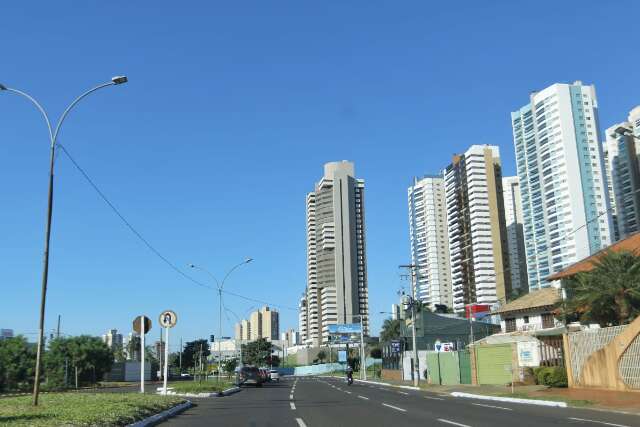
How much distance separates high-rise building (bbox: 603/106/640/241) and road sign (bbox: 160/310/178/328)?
5218 inches

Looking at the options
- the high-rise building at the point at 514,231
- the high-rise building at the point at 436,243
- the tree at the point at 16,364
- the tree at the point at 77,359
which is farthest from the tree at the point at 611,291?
the high-rise building at the point at 436,243

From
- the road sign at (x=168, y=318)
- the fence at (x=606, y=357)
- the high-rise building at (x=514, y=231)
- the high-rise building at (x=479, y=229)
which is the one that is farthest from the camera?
the high-rise building at (x=514, y=231)

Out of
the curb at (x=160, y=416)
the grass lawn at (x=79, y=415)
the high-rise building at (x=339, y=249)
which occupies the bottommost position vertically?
the curb at (x=160, y=416)

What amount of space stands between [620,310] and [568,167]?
116 metres

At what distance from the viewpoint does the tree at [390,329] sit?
388ft

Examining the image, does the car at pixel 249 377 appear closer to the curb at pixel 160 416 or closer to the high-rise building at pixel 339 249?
the curb at pixel 160 416

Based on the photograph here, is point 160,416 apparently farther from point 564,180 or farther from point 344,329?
point 564,180

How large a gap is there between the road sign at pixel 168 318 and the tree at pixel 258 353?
114 metres

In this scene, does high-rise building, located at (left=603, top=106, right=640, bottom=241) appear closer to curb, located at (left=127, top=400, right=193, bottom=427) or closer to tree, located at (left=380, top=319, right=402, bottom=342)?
tree, located at (left=380, top=319, right=402, bottom=342)

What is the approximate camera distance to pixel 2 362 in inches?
2392

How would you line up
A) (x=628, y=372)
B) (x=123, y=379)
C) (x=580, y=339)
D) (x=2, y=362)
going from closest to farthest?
1. (x=628, y=372)
2. (x=580, y=339)
3. (x=2, y=362)
4. (x=123, y=379)

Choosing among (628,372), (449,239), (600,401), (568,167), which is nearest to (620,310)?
(628,372)

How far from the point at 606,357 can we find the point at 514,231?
150m

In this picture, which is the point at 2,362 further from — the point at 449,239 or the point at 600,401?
the point at 449,239
